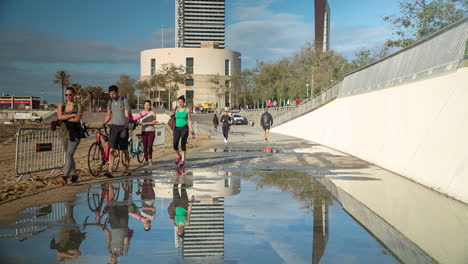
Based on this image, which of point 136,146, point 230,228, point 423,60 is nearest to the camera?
point 230,228

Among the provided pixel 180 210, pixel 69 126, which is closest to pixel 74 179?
pixel 69 126

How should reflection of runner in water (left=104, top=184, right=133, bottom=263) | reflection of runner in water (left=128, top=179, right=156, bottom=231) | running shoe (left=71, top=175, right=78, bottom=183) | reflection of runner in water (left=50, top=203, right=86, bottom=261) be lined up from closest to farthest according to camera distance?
1. reflection of runner in water (left=50, top=203, right=86, bottom=261)
2. reflection of runner in water (left=104, top=184, right=133, bottom=263)
3. reflection of runner in water (left=128, top=179, right=156, bottom=231)
4. running shoe (left=71, top=175, right=78, bottom=183)

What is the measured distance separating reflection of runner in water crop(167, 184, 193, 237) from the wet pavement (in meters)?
0.01

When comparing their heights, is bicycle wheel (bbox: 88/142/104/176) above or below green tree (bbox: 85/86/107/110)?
below

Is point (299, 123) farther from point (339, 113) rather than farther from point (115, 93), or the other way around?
point (115, 93)

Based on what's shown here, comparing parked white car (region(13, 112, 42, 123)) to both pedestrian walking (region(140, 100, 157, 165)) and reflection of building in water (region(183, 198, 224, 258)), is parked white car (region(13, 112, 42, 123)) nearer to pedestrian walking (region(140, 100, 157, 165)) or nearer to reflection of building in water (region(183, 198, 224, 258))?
pedestrian walking (region(140, 100, 157, 165))

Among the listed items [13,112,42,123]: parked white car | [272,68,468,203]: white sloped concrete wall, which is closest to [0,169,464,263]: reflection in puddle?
[272,68,468,203]: white sloped concrete wall

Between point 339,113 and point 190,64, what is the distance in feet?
414

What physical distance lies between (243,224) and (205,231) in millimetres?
662

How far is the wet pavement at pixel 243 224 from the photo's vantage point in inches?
183

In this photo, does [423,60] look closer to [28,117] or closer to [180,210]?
[180,210]

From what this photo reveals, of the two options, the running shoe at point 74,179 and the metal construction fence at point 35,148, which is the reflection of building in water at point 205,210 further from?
the metal construction fence at point 35,148

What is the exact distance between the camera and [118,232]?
18.0ft

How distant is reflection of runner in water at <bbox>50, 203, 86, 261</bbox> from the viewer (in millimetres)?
4539
